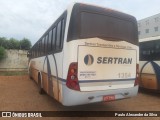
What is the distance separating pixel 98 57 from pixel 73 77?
3.06 feet

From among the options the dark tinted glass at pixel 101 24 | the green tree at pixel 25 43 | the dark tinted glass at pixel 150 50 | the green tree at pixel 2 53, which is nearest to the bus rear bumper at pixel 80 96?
the dark tinted glass at pixel 101 24

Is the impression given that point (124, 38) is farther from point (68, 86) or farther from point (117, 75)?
point (68, 86)

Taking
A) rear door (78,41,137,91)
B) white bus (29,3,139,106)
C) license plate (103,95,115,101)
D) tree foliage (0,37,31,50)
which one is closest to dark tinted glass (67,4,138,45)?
white bus (29,3,139,106)

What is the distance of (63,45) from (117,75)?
72.6 inches

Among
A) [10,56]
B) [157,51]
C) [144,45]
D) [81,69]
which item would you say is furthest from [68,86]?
[10,56]

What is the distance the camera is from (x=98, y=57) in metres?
5.54

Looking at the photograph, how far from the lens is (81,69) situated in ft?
17.2

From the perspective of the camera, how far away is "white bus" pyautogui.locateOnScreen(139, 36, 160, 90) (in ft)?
30.3

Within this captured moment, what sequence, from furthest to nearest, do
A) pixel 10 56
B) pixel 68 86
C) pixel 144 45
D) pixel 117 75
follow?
pixel 10 56, pixel 144 45, pixel 117 75, pixel 68 86

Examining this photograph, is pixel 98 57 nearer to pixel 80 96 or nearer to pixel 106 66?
pixel 106 66

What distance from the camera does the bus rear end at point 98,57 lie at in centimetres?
521

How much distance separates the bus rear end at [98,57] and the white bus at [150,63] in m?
3.23

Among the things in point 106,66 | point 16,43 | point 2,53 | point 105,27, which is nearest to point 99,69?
point 106,66

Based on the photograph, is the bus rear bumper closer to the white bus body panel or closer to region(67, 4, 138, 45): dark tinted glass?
the white bus body panel
